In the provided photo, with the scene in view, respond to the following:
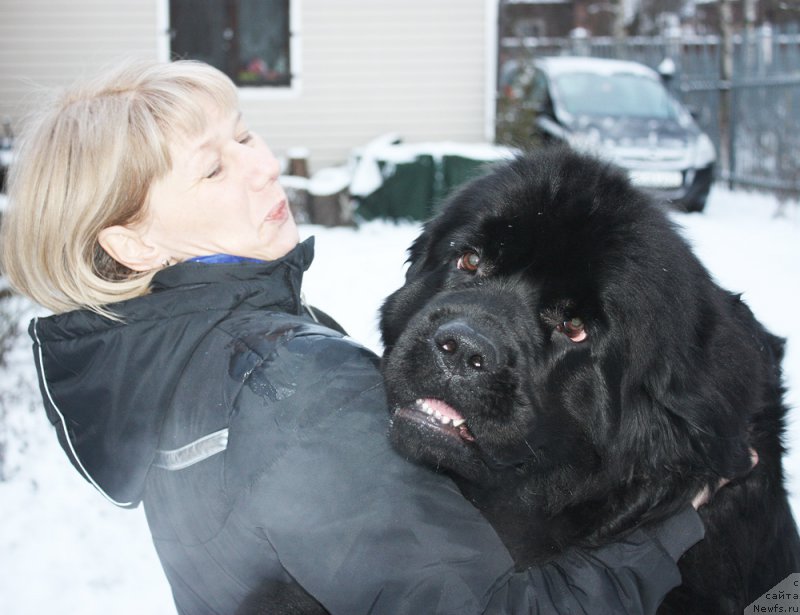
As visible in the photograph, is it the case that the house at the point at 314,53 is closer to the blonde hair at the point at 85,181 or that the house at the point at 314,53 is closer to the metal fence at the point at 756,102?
the metal fence at the point at 756,102

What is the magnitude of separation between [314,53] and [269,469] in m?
10.4

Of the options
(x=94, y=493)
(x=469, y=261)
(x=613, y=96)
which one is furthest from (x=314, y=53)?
(x=469, y=261)

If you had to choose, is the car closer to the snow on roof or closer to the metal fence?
the snow on roof

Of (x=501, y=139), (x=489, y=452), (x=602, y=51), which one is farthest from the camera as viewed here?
(x=602, y=51)

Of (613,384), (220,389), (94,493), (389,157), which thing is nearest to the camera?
(220,389)

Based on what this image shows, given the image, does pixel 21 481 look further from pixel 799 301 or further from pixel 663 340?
pixel 799 301

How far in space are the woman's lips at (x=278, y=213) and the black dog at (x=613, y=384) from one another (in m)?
0.37

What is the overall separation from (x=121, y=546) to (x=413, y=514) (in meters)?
2.29

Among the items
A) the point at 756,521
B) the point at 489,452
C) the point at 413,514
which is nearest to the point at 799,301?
the point at 756,521

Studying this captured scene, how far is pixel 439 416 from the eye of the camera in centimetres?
163

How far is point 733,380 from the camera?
177 cm

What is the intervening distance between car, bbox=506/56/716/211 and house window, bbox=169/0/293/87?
3.10 meters

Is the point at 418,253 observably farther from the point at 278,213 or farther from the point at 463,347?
the point at 463,347

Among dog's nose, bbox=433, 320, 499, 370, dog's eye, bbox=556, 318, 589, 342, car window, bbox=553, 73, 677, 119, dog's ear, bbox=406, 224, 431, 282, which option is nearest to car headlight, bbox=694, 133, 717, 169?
car window, bbox=553, 73, 677, 119
